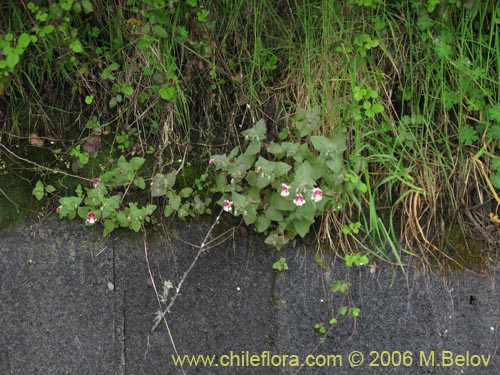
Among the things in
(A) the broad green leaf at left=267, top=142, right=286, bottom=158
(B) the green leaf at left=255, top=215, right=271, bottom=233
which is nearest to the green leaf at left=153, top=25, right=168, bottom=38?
(A) the broad green leaf at left=267, top=142, right=286, bottom=158

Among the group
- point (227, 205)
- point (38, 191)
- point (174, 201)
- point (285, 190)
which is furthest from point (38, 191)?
point (285, 190)

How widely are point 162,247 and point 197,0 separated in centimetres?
101

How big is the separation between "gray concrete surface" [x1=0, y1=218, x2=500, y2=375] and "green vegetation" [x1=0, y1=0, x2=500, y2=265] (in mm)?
133

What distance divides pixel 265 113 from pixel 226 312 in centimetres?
82

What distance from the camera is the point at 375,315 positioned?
8.97 feet

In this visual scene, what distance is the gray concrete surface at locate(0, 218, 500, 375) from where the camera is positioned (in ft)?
8.93

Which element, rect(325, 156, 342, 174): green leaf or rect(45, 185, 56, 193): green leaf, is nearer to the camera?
rect(325, 156, 342, 174): green leaf

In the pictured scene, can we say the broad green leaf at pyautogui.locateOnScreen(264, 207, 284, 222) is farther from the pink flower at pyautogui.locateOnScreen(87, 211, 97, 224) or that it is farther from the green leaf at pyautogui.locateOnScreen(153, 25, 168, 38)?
the green leaf at pyautogui.locateOnScreen(153, 25, 168, 38)

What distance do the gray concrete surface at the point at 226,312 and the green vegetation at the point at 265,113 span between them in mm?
133

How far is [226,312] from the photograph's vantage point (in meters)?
2.74

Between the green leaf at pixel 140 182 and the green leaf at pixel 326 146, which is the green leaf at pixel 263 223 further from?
the green leaf at pixel 140 182

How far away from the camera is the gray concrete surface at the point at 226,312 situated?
272 cm

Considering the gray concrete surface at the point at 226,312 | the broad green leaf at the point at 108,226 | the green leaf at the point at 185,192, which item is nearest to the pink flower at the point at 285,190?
the gray concrete surface at the point at 226,312

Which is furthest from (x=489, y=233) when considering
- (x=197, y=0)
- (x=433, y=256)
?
(x=197, y=0)
